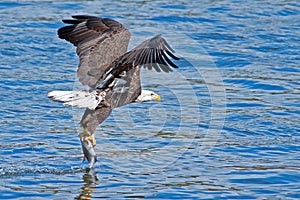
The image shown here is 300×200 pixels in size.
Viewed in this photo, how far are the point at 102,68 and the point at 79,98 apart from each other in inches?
16.5

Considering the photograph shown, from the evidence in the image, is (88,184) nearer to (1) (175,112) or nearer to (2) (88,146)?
(2) (88,146)

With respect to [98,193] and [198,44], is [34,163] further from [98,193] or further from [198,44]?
[198,44]

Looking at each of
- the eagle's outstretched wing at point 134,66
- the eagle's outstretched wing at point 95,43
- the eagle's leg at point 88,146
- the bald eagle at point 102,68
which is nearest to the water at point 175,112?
the eagle's leg at point 88,146

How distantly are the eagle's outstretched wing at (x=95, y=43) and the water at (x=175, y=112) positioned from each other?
2.94ft

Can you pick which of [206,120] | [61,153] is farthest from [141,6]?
[61,153]

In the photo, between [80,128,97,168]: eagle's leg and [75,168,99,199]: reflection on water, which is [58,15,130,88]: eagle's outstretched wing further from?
[75,168,99,199]: reflection on water

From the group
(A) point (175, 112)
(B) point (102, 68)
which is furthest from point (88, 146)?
(A) point (175, 112)

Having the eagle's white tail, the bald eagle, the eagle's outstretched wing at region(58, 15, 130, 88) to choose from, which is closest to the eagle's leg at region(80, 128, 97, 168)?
the bald eagle

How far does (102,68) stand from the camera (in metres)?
6.95

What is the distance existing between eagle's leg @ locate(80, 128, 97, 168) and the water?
0.13 m

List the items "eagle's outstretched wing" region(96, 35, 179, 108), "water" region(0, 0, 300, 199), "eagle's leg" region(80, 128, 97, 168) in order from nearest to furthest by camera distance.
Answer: "eagle's outstretched wing" region(96, 35, 179, 108) → "water" region(0, 0, 300, 199) → "eagle's leg" region(80, 128, 97, 168)

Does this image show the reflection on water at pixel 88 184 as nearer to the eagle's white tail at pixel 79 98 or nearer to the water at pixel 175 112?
the water at pixel 175 112

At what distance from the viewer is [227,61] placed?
1055 cm

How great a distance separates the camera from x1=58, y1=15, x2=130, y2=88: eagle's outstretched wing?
6.95m
